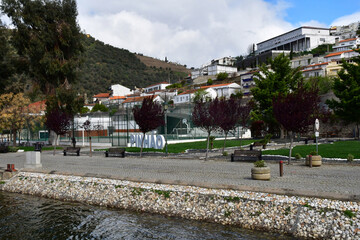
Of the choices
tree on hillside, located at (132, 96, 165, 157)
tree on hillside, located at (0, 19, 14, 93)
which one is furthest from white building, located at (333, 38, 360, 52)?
tree on hillside, located at (132, 96, 165, 157)

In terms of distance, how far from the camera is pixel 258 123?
1827 inches

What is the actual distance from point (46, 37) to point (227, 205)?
35.0m

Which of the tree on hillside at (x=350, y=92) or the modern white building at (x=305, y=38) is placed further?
the modern white building at (x=305, y=38)

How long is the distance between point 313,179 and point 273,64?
30683 mm

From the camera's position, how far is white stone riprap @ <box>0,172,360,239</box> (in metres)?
9.49

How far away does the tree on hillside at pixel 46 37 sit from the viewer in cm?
3916

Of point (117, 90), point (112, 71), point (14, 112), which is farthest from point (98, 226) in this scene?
point (112, 71)

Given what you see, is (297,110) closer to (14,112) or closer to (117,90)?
(14,112)

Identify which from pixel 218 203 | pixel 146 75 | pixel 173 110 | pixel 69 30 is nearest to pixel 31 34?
pixel 69 30

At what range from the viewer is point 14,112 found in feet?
125

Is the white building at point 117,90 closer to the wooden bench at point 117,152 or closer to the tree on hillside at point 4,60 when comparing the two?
the tree on hillside at point 4,60

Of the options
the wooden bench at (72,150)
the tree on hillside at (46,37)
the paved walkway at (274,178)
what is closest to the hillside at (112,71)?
the tree on hillside at (46,37)

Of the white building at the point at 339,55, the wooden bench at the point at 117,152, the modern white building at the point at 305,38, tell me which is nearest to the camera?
the wooden bench at the point at 117,152

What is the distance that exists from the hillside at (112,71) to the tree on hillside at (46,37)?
81.0 metres
